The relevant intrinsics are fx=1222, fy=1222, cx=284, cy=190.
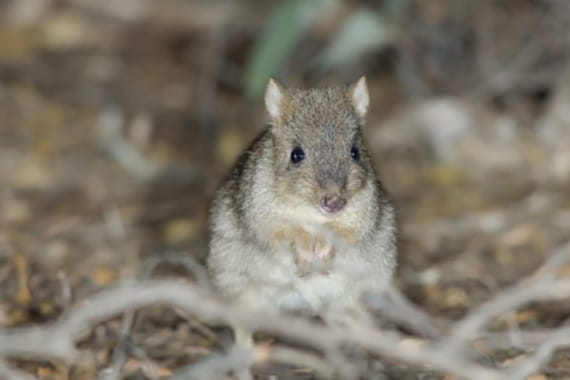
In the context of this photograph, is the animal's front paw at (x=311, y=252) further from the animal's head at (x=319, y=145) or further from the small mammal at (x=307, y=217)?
the animal's head at (x=319, y=145)

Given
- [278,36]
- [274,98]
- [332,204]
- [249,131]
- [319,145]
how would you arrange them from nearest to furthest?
[332,204], [319,145], [274,98], [278,36], [249,131]

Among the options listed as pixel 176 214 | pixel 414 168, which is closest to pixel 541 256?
pixel 414 168

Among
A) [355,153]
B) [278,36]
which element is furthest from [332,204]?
[278,36]

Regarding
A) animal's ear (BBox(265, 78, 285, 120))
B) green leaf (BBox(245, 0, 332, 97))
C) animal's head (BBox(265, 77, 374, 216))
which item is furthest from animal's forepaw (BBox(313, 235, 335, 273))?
green leaf (BBox(245, 0, 332, 97))

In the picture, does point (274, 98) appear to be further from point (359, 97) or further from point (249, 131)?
point (249, 131)

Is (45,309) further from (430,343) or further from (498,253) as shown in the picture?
(498,253)

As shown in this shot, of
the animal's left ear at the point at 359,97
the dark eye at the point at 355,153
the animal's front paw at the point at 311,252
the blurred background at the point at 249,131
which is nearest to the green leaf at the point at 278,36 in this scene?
the blurred background at the point at 249,131

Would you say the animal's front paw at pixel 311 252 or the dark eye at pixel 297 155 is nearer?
the animal's front paw at pixel 311 252
